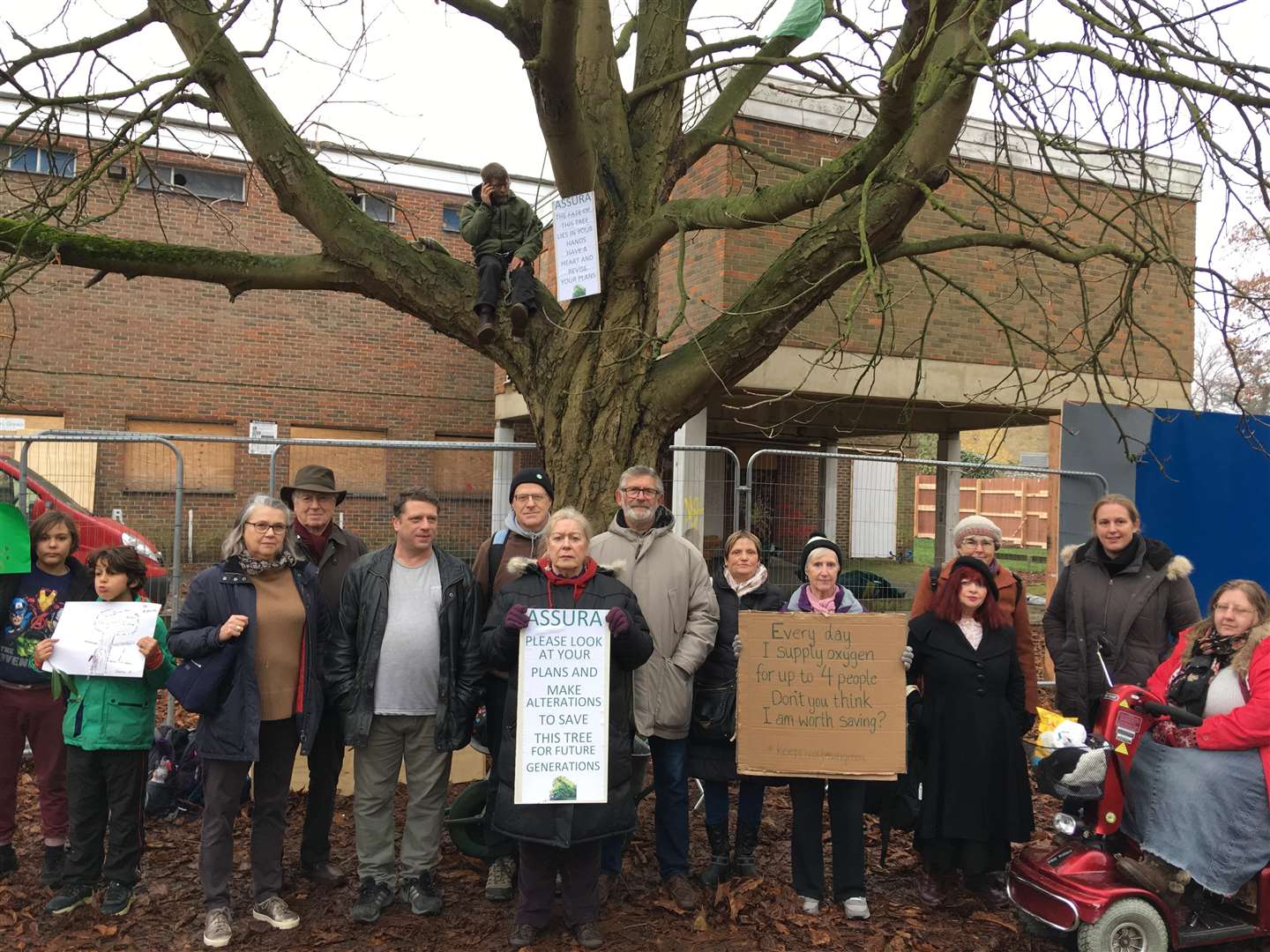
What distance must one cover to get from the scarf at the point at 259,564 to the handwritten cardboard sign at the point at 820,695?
1995 millimetres

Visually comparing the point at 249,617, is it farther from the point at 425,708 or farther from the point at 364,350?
the point at 364,350

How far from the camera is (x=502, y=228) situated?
5.47m

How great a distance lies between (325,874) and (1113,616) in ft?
13.4

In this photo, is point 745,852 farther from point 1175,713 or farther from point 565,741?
→ point 1175,713

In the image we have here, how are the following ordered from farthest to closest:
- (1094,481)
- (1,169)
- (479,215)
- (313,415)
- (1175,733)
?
(313,415)
(1094,481)
(1,169)
(479,215)
(1175,733)

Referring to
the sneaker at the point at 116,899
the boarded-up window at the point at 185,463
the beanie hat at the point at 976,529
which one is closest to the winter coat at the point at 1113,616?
→ the beanie hat at the point at 976,529

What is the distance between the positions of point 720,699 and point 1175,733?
1874mm

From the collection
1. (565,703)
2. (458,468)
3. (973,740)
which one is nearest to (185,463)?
(458,468)

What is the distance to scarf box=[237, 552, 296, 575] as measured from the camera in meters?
4.10

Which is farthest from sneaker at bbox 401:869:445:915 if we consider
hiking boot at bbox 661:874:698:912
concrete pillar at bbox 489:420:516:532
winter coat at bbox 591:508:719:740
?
concrete pillar at bbox 489:420:516:532

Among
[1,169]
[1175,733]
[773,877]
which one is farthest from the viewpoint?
[1,169]

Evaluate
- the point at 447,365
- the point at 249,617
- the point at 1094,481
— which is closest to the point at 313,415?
the point at 447,365

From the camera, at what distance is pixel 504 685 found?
174 inches

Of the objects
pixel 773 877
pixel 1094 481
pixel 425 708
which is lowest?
pixel 773 877
